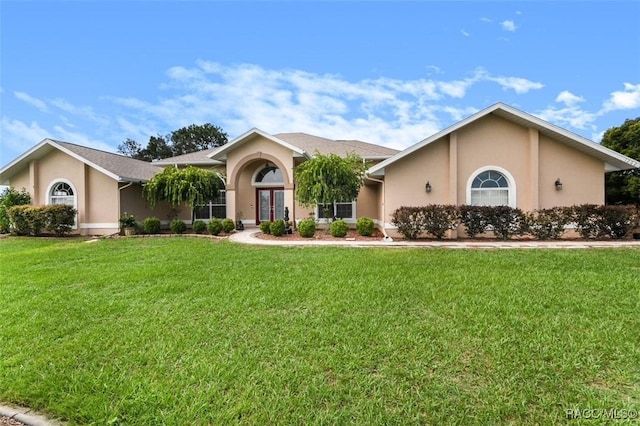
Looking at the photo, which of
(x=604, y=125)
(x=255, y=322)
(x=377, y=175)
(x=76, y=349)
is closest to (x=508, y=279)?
(x=255, y=322)

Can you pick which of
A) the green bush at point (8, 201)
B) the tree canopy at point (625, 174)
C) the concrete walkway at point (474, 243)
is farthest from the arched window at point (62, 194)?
the tree canopy at point (625, 174)

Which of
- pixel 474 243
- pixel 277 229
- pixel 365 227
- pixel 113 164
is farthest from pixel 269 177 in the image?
pixel 474 243

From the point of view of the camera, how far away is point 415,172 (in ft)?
44.4

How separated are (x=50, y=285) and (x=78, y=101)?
13330 millimetres

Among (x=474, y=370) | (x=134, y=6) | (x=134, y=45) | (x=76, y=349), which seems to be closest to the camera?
(x=474, y=370)

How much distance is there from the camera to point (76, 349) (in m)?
3.82

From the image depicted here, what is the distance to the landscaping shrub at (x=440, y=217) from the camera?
12461mm

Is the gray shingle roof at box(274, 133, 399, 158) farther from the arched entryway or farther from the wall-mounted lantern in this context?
the wall-mounted lantern

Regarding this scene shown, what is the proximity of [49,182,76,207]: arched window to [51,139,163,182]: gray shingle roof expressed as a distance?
5.98 feet

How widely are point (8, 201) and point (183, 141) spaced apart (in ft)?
111

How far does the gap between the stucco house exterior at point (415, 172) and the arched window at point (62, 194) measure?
0.05 m

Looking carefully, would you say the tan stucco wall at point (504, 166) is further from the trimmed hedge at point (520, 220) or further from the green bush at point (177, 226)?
the green bush at point (177, 226)

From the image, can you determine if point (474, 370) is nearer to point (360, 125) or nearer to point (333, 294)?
point (333, 294)

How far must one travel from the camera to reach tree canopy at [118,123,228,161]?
4750 cm
